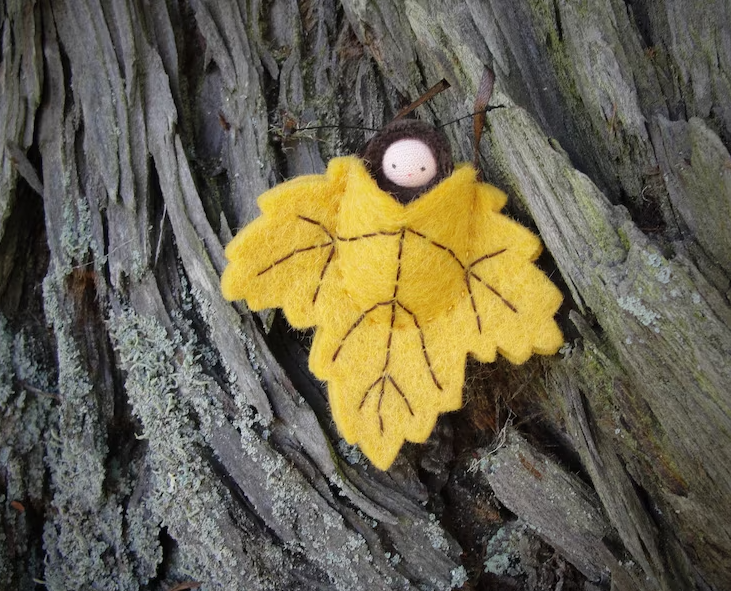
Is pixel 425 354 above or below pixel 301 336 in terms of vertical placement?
below

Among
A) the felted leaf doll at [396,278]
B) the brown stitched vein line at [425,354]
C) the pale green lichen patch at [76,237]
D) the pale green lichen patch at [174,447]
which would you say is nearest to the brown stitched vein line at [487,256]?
the felted leaf doll at [396,278]

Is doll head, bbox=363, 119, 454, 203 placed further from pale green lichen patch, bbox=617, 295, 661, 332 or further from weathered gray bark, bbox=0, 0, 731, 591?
pale green lichen patch, bbox=617, 295, 661, 332

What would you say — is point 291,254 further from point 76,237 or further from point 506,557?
point 506,557

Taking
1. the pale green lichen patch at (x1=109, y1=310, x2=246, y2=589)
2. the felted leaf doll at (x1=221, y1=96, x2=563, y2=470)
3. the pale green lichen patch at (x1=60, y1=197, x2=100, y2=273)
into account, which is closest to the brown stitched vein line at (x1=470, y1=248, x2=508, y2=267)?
Result: the felted leaf doll at (x1=221, y1=96, x2=563, y2=470)

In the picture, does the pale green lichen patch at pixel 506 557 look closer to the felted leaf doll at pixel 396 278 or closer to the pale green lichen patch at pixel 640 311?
the felted leaf doll at pixel 396 278

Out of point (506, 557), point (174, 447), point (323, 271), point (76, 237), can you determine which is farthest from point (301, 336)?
point (506, 557)

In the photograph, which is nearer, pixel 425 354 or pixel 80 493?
pixel 425 354
